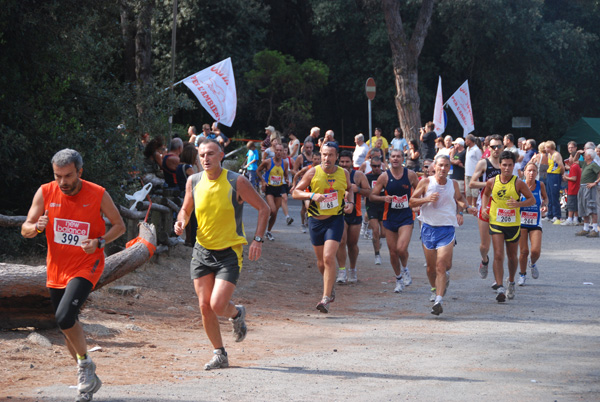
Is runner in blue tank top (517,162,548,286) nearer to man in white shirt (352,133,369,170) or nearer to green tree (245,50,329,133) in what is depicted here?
man in white shirt (352,133,369,170)

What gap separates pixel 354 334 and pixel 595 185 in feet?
38.3

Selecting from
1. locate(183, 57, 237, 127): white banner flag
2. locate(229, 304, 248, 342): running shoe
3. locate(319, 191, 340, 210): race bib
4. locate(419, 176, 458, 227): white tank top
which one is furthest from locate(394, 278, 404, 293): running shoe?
locate(183, 57, 237, 127): white banner flag

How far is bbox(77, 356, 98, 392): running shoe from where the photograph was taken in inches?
238

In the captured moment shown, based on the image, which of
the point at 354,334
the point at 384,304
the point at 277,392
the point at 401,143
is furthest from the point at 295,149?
the point at 277,392

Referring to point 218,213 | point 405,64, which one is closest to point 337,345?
point 218,213

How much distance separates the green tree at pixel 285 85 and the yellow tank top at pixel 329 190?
74.7ft

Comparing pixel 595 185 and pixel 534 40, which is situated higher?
pixel 534 40

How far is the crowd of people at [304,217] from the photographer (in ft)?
20.6

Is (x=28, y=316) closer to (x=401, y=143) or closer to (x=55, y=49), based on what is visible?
(x=55, y=49)

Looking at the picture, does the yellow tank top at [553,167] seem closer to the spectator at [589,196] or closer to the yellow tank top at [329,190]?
the spectator at [589,196]

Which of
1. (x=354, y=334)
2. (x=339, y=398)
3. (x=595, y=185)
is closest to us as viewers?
(x=339, y=398)

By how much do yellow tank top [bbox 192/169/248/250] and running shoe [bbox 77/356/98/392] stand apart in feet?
4.96

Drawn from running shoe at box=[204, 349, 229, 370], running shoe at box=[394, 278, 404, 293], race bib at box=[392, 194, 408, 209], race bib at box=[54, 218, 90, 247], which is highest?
race bib at box=[54, 218, 90, 247]

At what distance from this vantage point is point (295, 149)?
2525 centimetres
